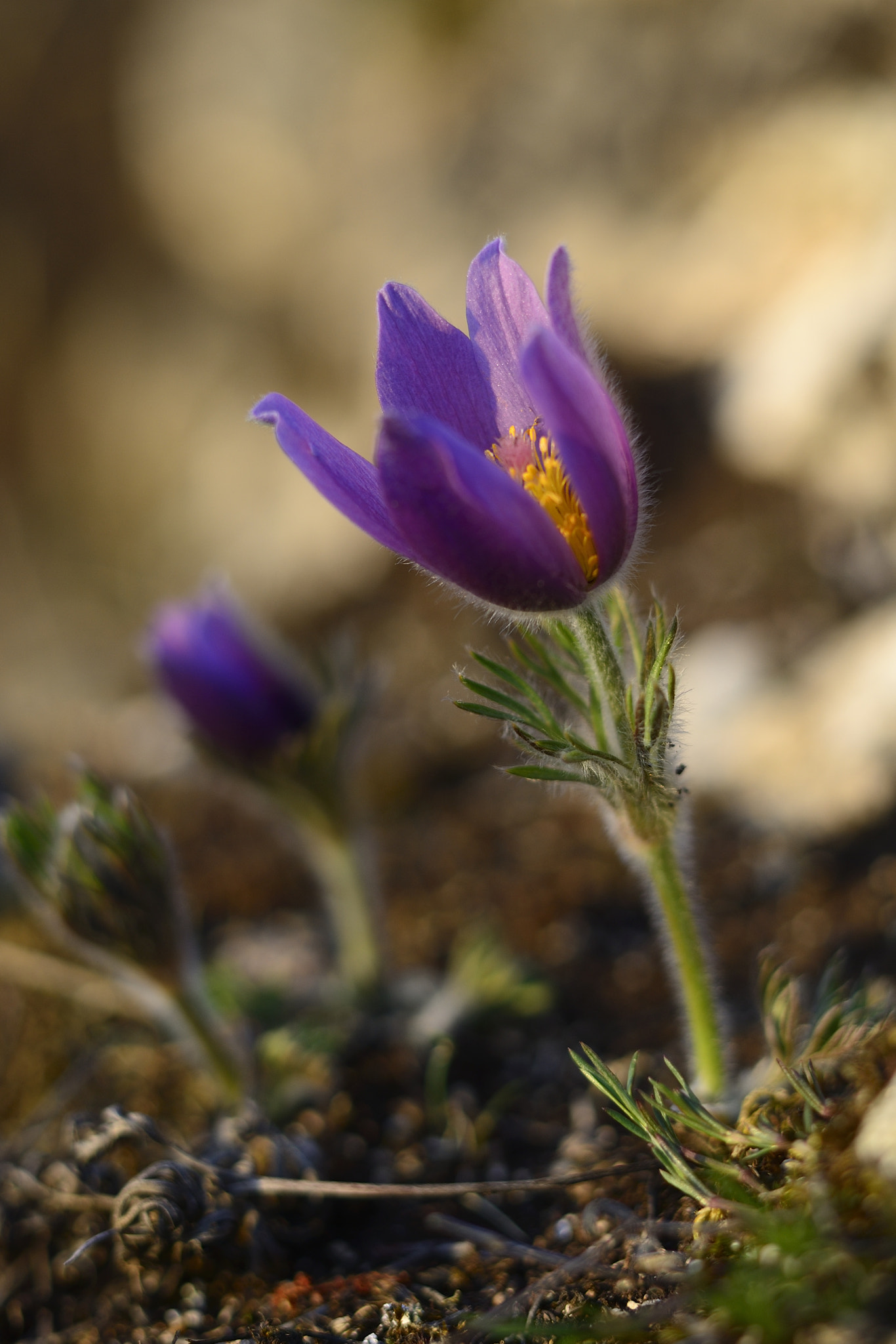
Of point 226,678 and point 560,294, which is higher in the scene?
point 226,678

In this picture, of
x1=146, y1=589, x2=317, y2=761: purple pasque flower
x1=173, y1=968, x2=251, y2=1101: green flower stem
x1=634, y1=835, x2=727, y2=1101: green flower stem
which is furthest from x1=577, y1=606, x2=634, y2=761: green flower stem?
x1=173, y1=968, x2=251, y2=1101: green flower stem

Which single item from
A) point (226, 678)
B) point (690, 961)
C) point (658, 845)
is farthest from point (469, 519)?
→ point (226, 678)

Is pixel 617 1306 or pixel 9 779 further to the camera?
pixel 9 779

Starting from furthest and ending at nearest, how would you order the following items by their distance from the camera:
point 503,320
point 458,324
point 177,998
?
point 458,324 < point 177,998 < point 503,320

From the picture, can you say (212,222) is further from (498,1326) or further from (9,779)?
(498,1326)

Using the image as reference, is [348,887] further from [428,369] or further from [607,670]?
[428,369]

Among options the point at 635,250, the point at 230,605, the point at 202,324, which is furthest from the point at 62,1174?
the point at 202,324

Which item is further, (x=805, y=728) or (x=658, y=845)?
(x=805, y=728)
